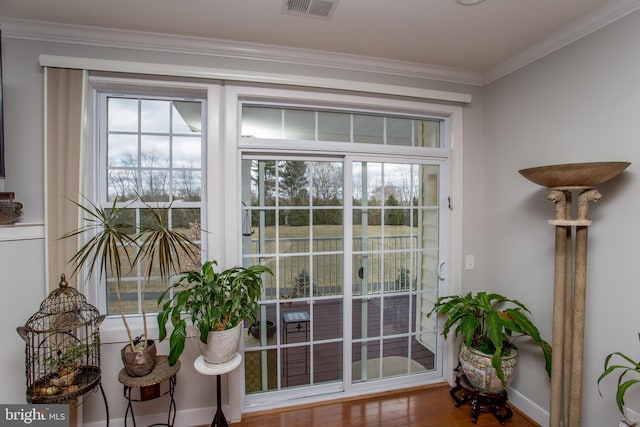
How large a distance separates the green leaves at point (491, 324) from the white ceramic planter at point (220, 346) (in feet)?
4.97

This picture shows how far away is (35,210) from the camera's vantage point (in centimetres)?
193

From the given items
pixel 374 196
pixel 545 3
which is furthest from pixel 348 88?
pixel 545 3

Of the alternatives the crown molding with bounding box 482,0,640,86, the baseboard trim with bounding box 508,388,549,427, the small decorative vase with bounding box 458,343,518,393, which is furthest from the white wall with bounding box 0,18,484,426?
the baseboard trim with bounding box 508,388,549,427

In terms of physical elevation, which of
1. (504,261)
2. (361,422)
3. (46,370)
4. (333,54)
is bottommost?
(361,422)

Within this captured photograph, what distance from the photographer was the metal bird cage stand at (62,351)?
1.61 meters

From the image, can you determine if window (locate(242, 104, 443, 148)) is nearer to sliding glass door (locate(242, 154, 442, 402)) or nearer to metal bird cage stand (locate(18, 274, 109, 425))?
sliding glass door (locate(242, 154, 442, 402))

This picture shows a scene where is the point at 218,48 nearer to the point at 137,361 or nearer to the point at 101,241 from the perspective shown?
the point at 101,241

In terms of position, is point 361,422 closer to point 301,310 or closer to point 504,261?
point 301,310

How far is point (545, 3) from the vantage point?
1728 millimetres

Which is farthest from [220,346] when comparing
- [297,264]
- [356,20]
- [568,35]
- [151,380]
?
[568,35]

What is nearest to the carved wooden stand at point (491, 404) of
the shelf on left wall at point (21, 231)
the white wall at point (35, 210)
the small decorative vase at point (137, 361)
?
the white wall at point (35, 210)

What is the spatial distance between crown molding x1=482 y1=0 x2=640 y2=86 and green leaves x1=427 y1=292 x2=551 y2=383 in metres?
1.78

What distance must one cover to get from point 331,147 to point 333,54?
2.26 ft

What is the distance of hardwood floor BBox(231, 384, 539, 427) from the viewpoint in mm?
2215
